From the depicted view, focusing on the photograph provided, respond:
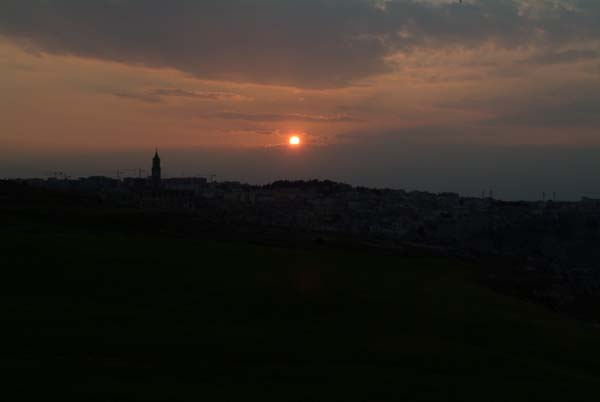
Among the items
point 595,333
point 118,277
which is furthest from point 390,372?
point 595,333

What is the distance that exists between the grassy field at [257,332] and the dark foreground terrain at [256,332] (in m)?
0.05

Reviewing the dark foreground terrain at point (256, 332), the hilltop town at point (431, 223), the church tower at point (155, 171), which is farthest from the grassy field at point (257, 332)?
the church tower at point (155, 171)

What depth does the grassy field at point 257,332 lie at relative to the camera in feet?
31.6

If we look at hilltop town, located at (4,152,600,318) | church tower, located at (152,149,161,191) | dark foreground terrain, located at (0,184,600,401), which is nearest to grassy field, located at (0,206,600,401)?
dark foreground terrain, located at (0,184,600,401)

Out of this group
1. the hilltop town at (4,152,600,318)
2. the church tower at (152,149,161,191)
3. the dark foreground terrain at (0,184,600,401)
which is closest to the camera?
the dark foreground terrain at (0,184,600,401)

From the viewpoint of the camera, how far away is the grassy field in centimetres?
963

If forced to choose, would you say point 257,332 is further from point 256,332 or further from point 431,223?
point 431,223

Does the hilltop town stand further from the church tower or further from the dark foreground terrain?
the dark foreground terrain

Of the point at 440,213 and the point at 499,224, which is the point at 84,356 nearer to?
the point at 499,224

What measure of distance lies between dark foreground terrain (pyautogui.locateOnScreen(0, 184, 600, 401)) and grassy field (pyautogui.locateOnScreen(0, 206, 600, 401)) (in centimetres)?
5

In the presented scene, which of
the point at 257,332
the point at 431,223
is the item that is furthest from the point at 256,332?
the point at 431,223

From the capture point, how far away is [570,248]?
5981 centimetres

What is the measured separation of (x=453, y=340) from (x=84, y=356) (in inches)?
323

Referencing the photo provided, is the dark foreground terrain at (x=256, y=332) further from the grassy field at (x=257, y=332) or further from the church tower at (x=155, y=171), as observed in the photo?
the church tower at (x=155, y=171)
